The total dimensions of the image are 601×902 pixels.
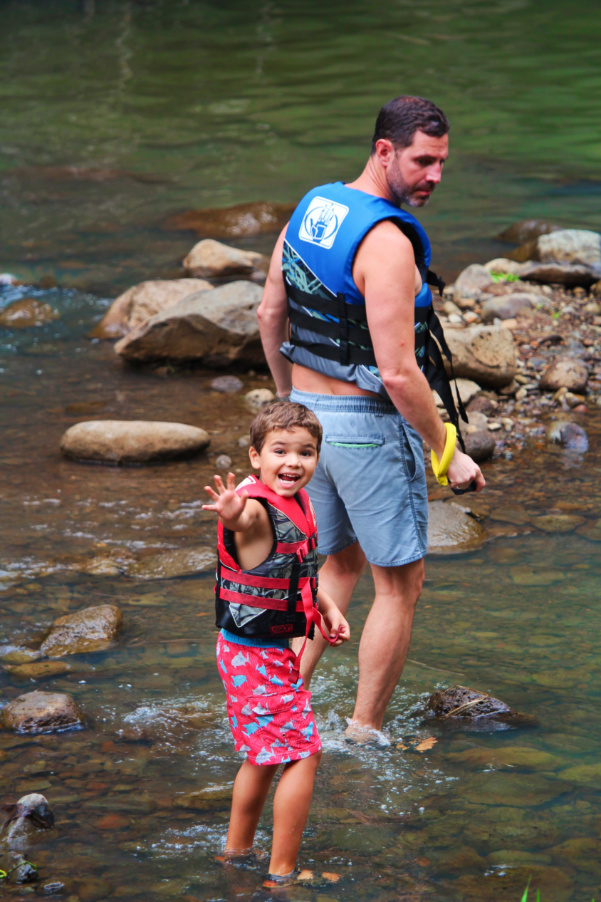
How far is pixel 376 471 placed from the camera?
10.8 feet

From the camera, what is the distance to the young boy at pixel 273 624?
2.67 m

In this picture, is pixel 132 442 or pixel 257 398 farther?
pixel 257 398

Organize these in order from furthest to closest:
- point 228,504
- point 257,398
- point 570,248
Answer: point 570,248
point 257,398
point 228,504

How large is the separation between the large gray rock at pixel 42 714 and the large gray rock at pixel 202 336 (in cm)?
480

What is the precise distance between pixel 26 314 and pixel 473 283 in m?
4.41

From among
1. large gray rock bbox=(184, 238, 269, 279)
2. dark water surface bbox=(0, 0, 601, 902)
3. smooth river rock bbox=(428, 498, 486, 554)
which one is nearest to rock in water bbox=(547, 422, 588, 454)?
dark water surface bbox=(0, 0, 601, 902)

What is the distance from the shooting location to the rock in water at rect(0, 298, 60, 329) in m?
9.63

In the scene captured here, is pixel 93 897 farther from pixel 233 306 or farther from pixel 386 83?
pixel 386 83

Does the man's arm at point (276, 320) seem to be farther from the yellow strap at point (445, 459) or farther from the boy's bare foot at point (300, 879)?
the boy's bare foot at point (300, 879)

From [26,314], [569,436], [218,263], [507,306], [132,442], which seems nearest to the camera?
[132,442]

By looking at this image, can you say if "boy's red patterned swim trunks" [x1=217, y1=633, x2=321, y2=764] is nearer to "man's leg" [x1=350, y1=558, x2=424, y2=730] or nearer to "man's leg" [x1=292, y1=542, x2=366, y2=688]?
"man's leg" [x1=350, y1=558, x2=424, y2=730]

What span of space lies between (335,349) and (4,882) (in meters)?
1.89

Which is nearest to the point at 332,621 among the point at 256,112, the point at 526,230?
the point at 526,230

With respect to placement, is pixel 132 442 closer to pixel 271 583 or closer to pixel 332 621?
pixel 332 621
